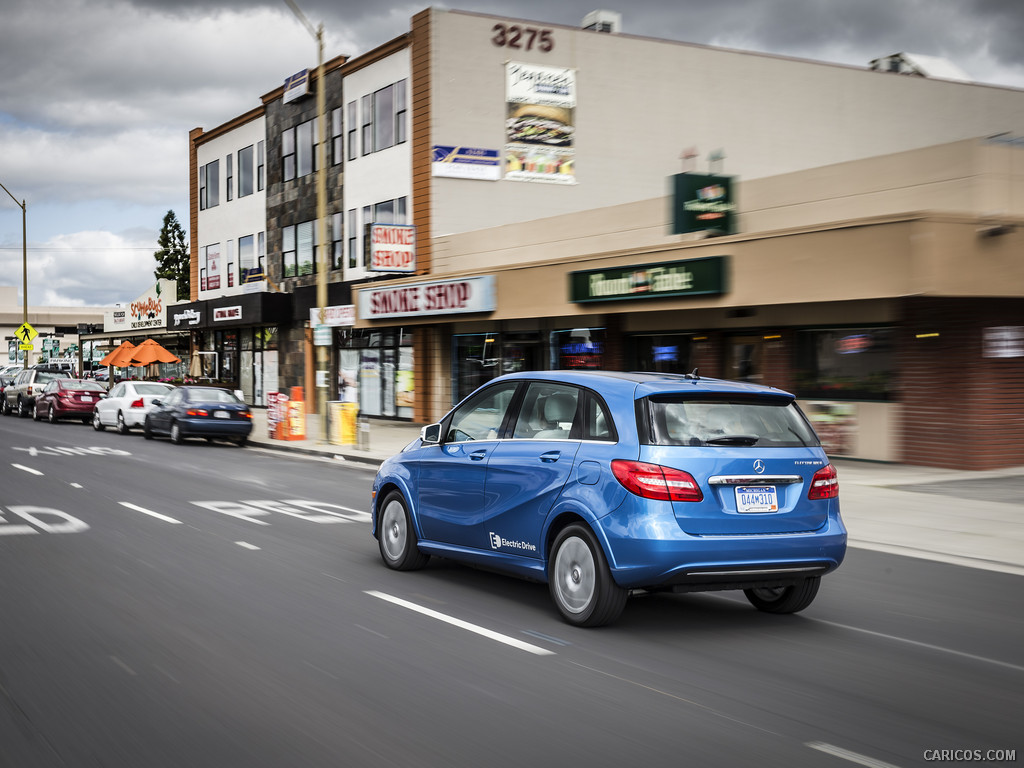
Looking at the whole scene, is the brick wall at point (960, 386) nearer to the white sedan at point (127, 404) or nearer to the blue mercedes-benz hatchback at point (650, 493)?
the blue mercedes-benz hatchback at point (650, 493)

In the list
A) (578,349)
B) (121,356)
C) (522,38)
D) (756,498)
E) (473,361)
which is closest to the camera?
(756,498)

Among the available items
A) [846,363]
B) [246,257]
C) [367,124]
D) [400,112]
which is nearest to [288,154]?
[246,257]

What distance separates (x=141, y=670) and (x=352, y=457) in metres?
15.4

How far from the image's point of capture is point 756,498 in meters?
6.69

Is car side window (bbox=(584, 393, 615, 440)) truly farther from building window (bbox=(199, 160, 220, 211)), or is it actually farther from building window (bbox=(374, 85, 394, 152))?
building window (bbox=(199, 160, 220, 211))

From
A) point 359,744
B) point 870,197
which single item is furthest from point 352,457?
point 359,744

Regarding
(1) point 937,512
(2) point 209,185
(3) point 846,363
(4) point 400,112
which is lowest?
(1) point 937,512

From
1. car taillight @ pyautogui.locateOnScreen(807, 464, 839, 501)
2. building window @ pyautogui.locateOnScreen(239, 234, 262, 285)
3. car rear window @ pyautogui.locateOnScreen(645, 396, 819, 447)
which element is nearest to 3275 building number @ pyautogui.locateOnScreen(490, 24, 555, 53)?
building window @ pyautogui.locateOnScreen(239, 234, 262, 285)

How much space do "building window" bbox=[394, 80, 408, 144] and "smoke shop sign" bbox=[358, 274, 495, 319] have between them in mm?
4751

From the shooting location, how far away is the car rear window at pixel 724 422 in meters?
6.71

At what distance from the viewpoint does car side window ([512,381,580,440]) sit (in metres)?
7.33

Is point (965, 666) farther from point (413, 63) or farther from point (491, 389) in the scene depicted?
point (413, 63)

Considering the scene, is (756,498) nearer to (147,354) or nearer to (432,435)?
(432,435)

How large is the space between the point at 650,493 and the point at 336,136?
1205 inches
